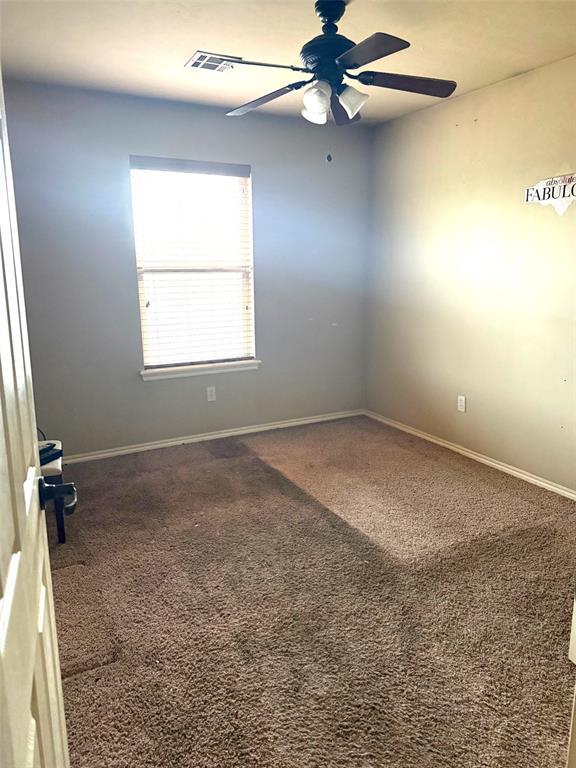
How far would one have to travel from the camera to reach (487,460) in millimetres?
3715

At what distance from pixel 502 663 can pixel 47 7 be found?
3.27 meters

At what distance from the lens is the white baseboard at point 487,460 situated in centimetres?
323

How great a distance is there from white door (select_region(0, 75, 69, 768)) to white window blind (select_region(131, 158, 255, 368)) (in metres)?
2.82

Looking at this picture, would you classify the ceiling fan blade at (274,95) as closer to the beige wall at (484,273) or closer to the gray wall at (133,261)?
the gray wall at (133,261)

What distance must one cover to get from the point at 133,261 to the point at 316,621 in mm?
2804

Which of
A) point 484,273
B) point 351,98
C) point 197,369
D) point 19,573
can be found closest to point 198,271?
point 197,369

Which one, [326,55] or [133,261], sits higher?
[326,55]

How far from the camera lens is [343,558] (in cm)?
248

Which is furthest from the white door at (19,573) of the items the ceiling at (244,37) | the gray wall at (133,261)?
the gray wall at (133,261)

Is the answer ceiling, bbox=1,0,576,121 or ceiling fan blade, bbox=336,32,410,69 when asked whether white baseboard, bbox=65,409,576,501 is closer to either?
ceiling, bbox=1,0,576,121

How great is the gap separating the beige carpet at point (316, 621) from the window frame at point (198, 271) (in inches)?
35.8

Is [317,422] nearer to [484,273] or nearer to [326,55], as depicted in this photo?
[484,273]

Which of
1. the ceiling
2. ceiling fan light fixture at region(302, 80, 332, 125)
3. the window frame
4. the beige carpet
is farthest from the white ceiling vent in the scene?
the beige carpet

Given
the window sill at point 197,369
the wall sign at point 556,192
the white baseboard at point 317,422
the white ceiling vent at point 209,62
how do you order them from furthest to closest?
A: the window sill at point 197,369
the white baseboard at point 317,422
the wall sign at point 556,192
the white ceiling vent at point 209,62
